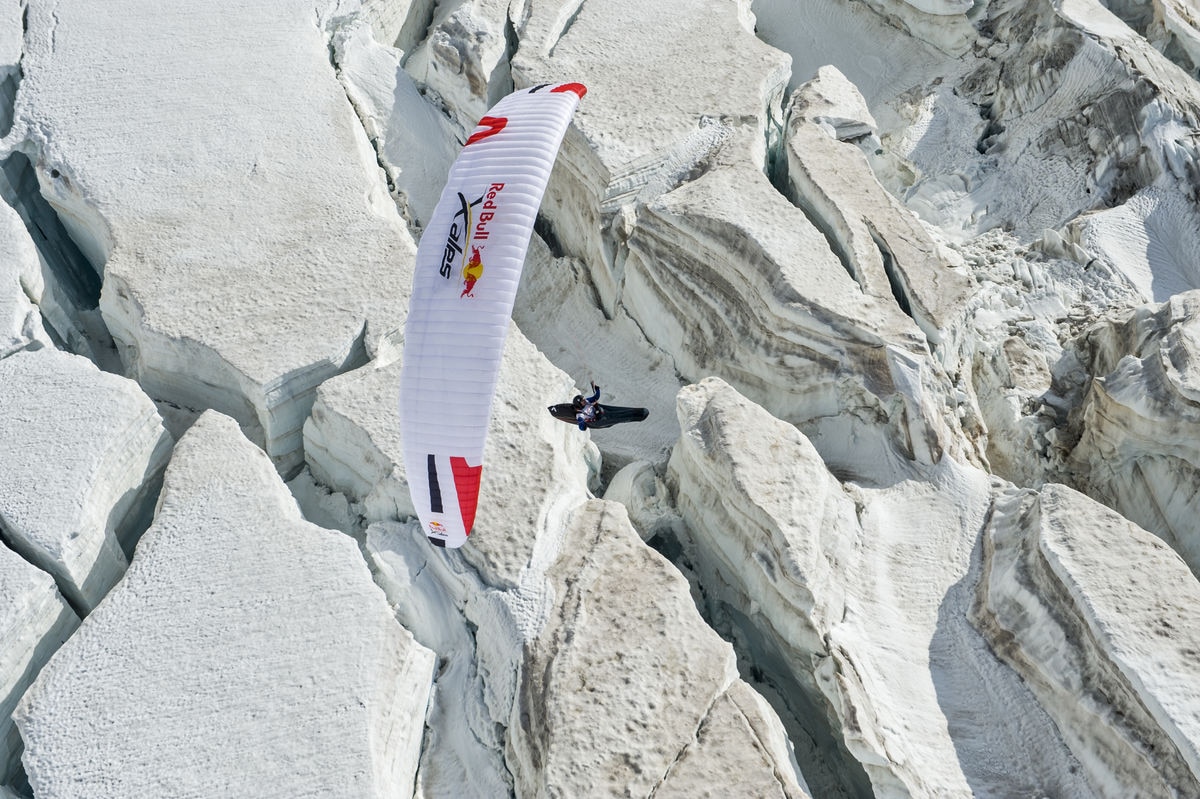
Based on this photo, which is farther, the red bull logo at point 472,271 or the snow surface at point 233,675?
the red bull logo at point 472,271

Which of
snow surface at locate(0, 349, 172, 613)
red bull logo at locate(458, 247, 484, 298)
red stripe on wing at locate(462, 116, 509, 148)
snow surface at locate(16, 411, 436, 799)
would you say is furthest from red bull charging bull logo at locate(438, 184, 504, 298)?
snow surface at locate(0, 349, 172, 613)

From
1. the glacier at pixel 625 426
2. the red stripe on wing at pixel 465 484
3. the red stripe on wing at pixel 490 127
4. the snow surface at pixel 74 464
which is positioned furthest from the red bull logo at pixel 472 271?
the snow surface at pixel 74 464

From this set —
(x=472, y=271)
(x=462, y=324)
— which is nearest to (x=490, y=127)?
(x=472, y=271)

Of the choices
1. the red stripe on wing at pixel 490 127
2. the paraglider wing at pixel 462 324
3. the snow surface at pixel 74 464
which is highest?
the red stripe on wing at pixel 490 127

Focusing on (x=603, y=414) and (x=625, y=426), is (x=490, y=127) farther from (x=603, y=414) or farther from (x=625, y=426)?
(x=625, y=426)

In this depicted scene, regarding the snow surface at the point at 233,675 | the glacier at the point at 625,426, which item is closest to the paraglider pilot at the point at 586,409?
the glacier at the point at 625,426

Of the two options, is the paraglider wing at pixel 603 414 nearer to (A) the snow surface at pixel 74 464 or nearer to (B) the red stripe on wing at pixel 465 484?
(B) the red stripe on wing at pixel 465 484

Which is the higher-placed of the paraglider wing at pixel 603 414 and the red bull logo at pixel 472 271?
the red bull logo at pixel 472 271

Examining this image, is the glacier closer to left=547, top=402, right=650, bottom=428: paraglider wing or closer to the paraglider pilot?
left=547, top=402, right=650, bottom=428: paraglider wing

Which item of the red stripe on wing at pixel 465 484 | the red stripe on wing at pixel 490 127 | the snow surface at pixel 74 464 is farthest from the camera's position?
the red stripe on wing at pixel 490 127

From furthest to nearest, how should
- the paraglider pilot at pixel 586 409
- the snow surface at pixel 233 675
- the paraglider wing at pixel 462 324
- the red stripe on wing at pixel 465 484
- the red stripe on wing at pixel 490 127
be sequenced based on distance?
the paraglider pilot at pixel 586 409
the red stripe on wing at pixel 490 127
the red stripe on wing at pixel 465 484
the paraglider wing at pixel 462 324
the snow surface at pixel 233 675
